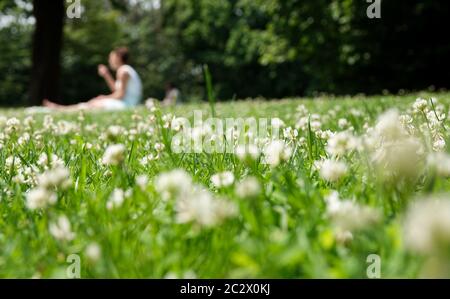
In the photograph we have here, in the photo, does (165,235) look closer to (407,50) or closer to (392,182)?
(392,182)

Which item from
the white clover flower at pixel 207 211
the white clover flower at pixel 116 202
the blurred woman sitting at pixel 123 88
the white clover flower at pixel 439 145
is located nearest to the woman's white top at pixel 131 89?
the blurred woman sitting at pixel 123 88

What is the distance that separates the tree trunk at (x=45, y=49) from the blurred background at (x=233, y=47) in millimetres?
34

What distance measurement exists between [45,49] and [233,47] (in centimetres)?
1771

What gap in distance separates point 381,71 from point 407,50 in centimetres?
109

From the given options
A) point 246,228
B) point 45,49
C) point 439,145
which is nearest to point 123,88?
point 45,49

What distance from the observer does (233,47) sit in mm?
33938

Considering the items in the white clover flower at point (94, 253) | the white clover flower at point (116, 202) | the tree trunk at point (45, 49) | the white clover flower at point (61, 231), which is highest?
the tree trunk at point (45, 49)

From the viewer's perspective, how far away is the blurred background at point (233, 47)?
17.3 metres

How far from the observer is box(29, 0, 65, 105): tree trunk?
58.3 ft

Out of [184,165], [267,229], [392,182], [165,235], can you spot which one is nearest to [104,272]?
[165,235]

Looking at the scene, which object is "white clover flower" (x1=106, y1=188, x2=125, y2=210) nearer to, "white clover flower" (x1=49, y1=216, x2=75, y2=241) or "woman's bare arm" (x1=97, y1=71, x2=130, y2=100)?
"white clover flower" (x1=49, y1=216, x2=75, y2=241)

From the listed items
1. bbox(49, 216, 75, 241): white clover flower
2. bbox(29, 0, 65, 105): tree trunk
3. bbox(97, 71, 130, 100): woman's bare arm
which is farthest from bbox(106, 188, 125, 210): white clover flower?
bbox(29, 0, 65, 105): tree trunk

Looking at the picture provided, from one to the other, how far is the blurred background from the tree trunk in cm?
3

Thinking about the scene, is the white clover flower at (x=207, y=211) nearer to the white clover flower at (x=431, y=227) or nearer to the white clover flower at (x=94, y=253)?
the white clover flower at (x=94, y=253)
